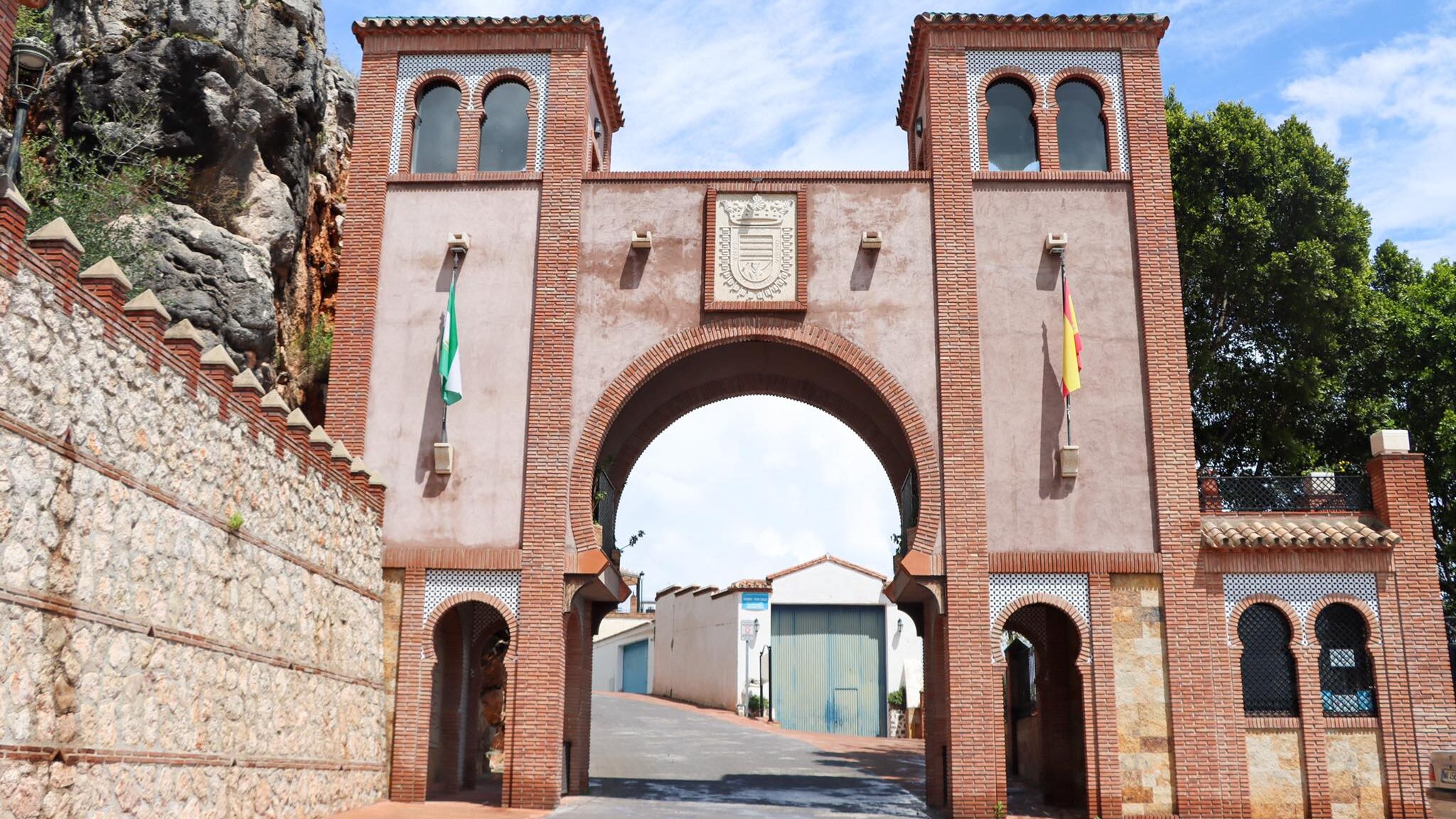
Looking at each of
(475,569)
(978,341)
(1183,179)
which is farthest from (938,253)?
(1183,179)

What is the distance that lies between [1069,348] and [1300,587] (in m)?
4.41

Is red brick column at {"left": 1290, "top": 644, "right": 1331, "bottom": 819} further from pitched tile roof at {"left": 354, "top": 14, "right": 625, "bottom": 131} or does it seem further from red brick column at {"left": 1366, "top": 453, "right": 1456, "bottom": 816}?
pitched tile roof at {"left": 354, "top": 14, "right": 625, "bottom": 131}

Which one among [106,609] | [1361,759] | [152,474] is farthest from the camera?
[1361,759]

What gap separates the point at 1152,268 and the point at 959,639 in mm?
6010

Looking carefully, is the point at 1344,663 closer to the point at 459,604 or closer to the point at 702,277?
the point at 702,277

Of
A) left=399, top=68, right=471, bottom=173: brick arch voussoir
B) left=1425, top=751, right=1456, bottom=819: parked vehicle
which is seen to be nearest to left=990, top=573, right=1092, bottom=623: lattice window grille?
left=1425, top=751, right=1456, bottom=819: parked vehicle

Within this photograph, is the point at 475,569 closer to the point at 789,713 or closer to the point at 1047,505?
the point at 1047,505

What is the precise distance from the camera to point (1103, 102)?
741 inches

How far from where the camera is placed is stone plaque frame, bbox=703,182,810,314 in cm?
1791

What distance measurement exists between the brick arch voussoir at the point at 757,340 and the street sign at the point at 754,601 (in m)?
21.0

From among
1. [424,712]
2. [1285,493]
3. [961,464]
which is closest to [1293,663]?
[1285,493]

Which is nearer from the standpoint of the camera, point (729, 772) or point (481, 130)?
point (481, 130)

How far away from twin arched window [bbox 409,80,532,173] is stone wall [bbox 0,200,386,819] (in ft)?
20.3

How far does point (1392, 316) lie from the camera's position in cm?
2578
